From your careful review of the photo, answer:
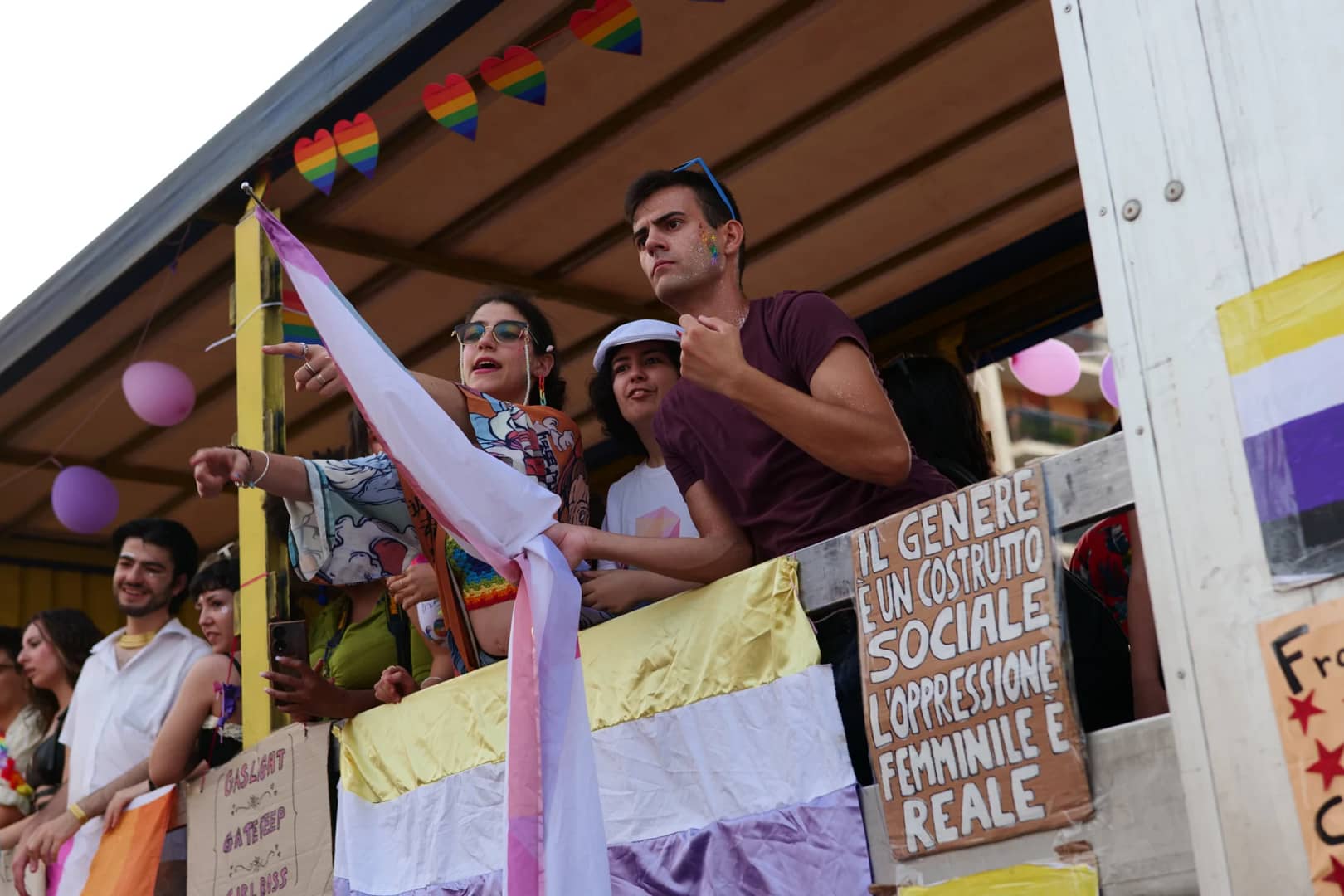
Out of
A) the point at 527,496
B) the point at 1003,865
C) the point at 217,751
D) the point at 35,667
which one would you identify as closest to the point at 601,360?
the point at 527,496

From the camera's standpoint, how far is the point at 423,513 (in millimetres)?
3746

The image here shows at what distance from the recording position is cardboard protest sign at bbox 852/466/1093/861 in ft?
7.66

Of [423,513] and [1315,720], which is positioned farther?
[423,513]

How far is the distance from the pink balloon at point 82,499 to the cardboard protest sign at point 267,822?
2919mm

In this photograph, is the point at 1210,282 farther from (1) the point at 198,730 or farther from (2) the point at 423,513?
(1) the point at 198,730

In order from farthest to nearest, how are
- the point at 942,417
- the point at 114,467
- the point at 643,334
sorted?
1. the point at 114,467
2. the point at 643,334
3. the point at 942,417

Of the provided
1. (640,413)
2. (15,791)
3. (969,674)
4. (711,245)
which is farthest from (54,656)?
(969,674)

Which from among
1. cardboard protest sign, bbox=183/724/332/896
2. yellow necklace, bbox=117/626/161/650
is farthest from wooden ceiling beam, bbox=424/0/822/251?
cardboard protest sign, bbox=183/724/332/896

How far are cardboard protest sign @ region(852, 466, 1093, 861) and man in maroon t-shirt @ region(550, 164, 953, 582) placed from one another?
0.85 feet

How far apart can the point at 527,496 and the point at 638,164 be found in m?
2.40

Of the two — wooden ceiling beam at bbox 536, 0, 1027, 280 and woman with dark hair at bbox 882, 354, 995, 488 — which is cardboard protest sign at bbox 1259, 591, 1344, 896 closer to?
woman with dark hair at bbox 882, 354, 995, 488

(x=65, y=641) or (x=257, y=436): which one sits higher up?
(x=257, y=436)

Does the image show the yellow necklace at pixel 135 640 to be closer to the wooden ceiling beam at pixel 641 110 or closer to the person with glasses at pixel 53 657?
the person with glasses at pixel 53 657

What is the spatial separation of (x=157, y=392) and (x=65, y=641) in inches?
43.2
